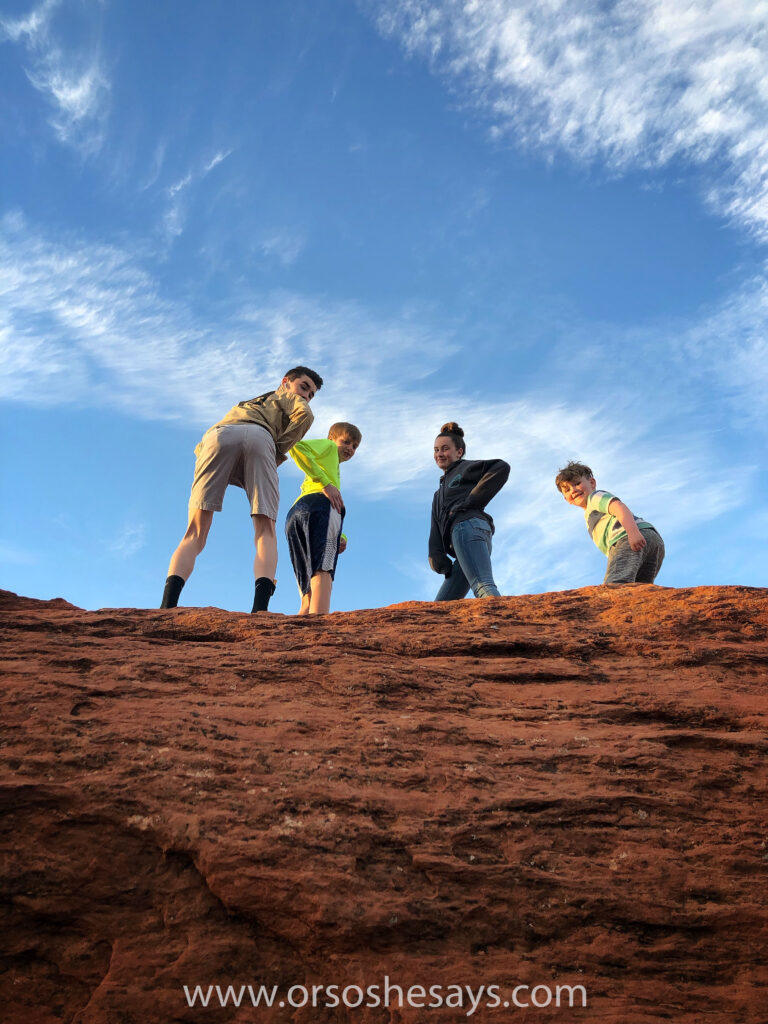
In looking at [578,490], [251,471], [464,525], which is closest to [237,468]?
[251,471]

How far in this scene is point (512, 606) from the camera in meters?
5.14

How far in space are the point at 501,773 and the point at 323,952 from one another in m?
1.09

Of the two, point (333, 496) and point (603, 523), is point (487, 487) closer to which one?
point (603, 523)

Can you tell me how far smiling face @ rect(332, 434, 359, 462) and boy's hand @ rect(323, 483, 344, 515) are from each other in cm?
65

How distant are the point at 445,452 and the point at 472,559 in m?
1.39

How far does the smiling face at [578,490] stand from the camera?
6.74 meters

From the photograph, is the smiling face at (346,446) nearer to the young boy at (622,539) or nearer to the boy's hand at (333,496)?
the boy's hand at (333,496)

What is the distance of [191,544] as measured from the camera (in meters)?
5.83

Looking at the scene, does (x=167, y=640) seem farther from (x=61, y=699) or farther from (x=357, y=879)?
(x=357, y=879)

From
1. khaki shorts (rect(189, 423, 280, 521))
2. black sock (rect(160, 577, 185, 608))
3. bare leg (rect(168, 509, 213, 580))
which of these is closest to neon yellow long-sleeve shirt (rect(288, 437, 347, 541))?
khaki shorts (rect(189, 423, 280, 521))

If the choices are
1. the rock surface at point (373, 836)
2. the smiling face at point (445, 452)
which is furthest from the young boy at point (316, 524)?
the rock surface at point (373, 836)

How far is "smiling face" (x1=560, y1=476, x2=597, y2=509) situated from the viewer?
6.74 meters

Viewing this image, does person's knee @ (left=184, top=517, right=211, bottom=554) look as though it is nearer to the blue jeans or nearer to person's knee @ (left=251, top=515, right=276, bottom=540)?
person's knee @ (left=251, top=515, right=276, bottom=540)

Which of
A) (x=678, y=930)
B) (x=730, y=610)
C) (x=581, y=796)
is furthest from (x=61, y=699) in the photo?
(x=730, y=610)
